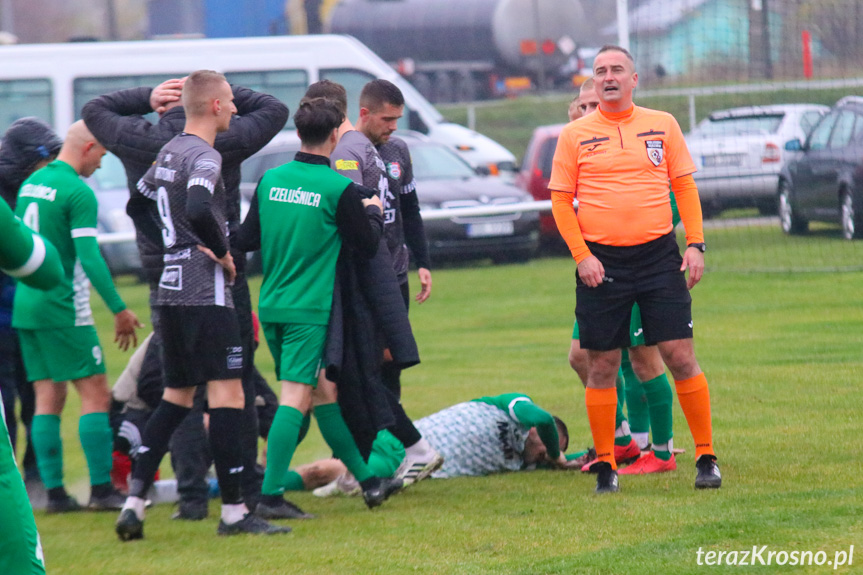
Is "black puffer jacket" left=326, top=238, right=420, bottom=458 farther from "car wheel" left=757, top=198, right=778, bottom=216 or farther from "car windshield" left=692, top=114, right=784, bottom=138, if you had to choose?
"car windshield" left=692, top=114, right=784, bottom=138

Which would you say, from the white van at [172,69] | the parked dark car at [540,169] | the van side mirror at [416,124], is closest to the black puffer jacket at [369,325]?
the parked dark car at [540,169]

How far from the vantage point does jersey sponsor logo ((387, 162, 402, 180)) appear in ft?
21.2

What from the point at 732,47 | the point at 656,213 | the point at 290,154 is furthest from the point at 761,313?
the point at 290,154

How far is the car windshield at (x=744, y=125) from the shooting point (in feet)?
54.9

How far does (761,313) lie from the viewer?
1145cm

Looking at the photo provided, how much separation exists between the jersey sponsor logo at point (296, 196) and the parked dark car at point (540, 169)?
13822 millimetres

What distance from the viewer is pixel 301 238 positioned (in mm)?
5574

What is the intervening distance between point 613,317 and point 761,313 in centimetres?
619

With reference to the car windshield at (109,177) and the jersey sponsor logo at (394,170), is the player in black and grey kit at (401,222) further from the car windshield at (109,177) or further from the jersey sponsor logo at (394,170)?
the car windshield at (109,177)

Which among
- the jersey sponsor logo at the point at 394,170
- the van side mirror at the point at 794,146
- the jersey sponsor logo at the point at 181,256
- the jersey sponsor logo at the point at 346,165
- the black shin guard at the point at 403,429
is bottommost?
the black shin guard at the point at 403,429

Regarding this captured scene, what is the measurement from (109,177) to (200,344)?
14.2m

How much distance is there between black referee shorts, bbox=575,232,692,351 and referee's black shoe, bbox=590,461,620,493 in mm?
538

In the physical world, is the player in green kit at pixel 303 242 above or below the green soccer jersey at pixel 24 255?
below

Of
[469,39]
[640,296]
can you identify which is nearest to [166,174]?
[640,296]
